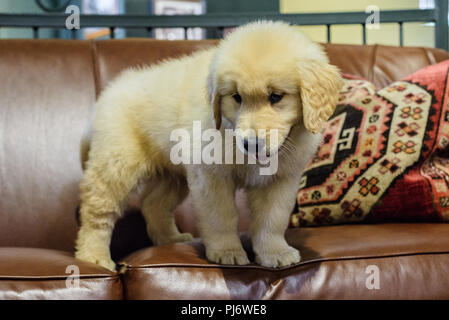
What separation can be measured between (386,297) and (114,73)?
1.46 metres

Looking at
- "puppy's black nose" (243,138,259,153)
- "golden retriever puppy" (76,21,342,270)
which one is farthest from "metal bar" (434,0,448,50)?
"puppy's black nose" (243,138,259,153)

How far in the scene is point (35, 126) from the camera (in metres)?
2.15

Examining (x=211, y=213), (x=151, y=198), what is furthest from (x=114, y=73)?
(x=211, y=213)

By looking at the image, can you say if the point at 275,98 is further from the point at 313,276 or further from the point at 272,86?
the point at 313,276

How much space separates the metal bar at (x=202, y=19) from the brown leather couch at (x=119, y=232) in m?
0.25

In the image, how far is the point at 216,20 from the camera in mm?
2705

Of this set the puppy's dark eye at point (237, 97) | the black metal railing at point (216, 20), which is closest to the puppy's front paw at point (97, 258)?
the puppy's dark eye at point (237, 97)

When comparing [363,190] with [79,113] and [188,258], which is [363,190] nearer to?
[188,258]

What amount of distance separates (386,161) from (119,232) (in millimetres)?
1037

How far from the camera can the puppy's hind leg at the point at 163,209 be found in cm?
202

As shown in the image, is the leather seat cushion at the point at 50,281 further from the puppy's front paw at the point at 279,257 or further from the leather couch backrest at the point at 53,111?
the leather couch backrest at the point at 53,111

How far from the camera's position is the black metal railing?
2.55m

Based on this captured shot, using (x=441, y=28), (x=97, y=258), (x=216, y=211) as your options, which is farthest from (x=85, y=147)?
(x=441, y=28)

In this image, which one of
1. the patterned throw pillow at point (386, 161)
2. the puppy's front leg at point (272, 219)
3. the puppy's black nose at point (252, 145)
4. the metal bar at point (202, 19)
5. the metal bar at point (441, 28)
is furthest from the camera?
the metal bar at point (441, 28)
